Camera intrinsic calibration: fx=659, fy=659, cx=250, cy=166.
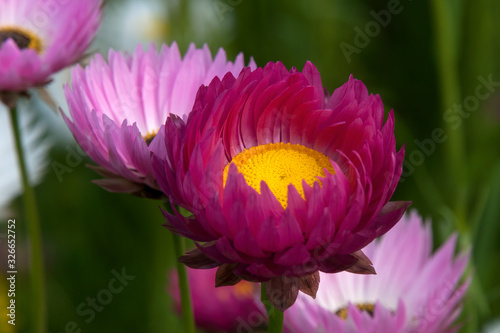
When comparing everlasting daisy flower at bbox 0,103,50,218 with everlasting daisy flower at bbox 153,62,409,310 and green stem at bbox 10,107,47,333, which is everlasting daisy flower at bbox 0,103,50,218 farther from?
everlasting daisy flower at bbox 153,62,409,310

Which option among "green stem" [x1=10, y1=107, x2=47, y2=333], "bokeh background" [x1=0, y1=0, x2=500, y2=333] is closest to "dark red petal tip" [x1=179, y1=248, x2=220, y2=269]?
"green stem" [x1=10, y1=107, x2=47, y2=333]

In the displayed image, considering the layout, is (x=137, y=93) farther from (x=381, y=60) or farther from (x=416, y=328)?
(x=381, y=60)

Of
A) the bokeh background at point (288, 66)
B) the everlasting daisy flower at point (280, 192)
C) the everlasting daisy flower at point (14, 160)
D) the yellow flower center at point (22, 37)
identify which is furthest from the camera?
the bokeh background at point (288, 66)

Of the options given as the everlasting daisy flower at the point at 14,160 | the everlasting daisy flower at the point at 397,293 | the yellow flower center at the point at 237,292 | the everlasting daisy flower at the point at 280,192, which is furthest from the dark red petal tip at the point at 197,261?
the everlasting daisy flower at the point at 14,160

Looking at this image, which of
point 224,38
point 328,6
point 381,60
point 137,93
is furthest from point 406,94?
point 137,93

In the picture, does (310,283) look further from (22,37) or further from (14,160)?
(14,160)

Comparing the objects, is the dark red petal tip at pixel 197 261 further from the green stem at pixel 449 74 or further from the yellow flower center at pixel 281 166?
the green stem at pixel 449 74
